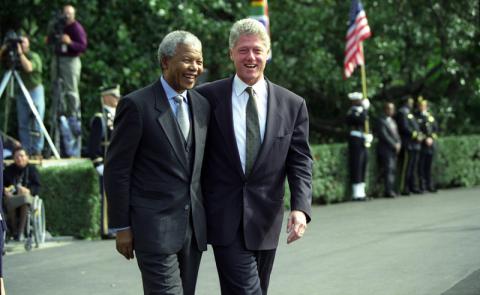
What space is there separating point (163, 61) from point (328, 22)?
59.2 feet

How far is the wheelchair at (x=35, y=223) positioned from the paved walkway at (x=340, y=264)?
0.25 meters

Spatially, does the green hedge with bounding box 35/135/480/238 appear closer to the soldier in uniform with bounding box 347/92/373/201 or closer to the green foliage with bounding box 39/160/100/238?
the green foliage with bounding box 39/160/100/238

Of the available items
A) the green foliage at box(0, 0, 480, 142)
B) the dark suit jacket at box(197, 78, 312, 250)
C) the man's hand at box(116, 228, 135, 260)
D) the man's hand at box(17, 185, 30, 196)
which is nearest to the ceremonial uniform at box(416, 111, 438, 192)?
the green foliage at box(0, 0, 480, 142)

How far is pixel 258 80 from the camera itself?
605 centimetres

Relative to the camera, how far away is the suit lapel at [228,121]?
5918 mm

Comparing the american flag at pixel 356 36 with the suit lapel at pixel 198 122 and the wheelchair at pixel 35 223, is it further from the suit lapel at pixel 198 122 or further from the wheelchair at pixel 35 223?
the suit lapel at pixel 198 122

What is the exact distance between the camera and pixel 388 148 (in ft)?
70.7

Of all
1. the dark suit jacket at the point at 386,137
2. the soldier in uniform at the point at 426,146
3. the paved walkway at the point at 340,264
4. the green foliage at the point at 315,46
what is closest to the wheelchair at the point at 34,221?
the paved walkway at the point at 340,264

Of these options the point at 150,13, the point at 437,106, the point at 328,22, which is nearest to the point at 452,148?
the point at 437,106

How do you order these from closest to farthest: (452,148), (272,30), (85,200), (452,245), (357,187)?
(452,245), (85,200), (357,187), (272,30), (452,148)

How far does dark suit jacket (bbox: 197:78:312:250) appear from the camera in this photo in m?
5.91

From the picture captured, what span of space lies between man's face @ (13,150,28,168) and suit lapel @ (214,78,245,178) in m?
7.50

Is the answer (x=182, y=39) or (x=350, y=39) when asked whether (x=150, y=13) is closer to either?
(x=350, y=39)

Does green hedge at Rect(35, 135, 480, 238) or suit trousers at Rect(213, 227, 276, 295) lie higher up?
suit trousers at Rect(213, 227, 276, 295)
